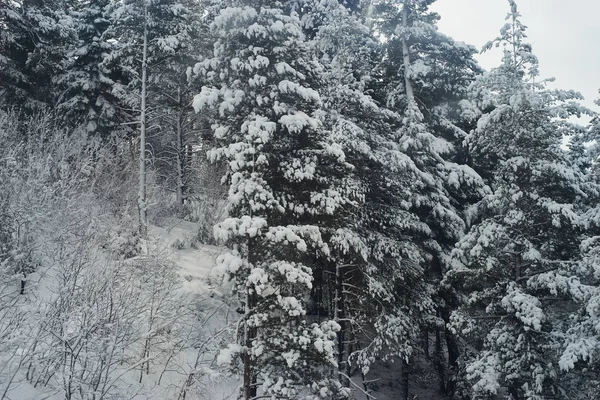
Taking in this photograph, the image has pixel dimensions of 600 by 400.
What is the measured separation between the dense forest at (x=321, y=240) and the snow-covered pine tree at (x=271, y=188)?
6cm

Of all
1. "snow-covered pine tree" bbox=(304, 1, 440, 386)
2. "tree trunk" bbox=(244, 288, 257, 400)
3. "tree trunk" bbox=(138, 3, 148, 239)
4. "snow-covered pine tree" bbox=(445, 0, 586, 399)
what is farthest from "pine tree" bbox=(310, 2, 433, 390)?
"tree trunk" bbox=(138, 3, 148, 239)

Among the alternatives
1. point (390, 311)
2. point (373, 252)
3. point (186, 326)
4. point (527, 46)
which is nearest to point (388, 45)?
point (527, 46)

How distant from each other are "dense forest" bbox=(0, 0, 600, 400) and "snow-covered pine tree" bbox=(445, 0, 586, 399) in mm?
69

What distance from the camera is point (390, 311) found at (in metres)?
15.0

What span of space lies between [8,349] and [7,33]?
19131 millimetres

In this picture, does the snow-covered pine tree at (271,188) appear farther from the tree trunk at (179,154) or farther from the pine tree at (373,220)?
the tree trunk at (179,154)

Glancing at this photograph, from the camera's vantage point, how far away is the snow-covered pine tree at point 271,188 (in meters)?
9.84

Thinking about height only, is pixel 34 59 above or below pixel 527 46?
above

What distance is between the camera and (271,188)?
1076cm

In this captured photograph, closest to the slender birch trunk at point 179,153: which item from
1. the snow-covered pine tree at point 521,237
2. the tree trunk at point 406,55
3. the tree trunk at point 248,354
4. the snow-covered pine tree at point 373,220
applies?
the snow-covered pine tree at point 373,220

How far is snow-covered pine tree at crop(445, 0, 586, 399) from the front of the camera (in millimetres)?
11523

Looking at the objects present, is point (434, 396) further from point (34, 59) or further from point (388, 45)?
point (34, 59)

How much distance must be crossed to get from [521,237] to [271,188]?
7763 mm

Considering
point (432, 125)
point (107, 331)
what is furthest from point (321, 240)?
point (432, 125)
